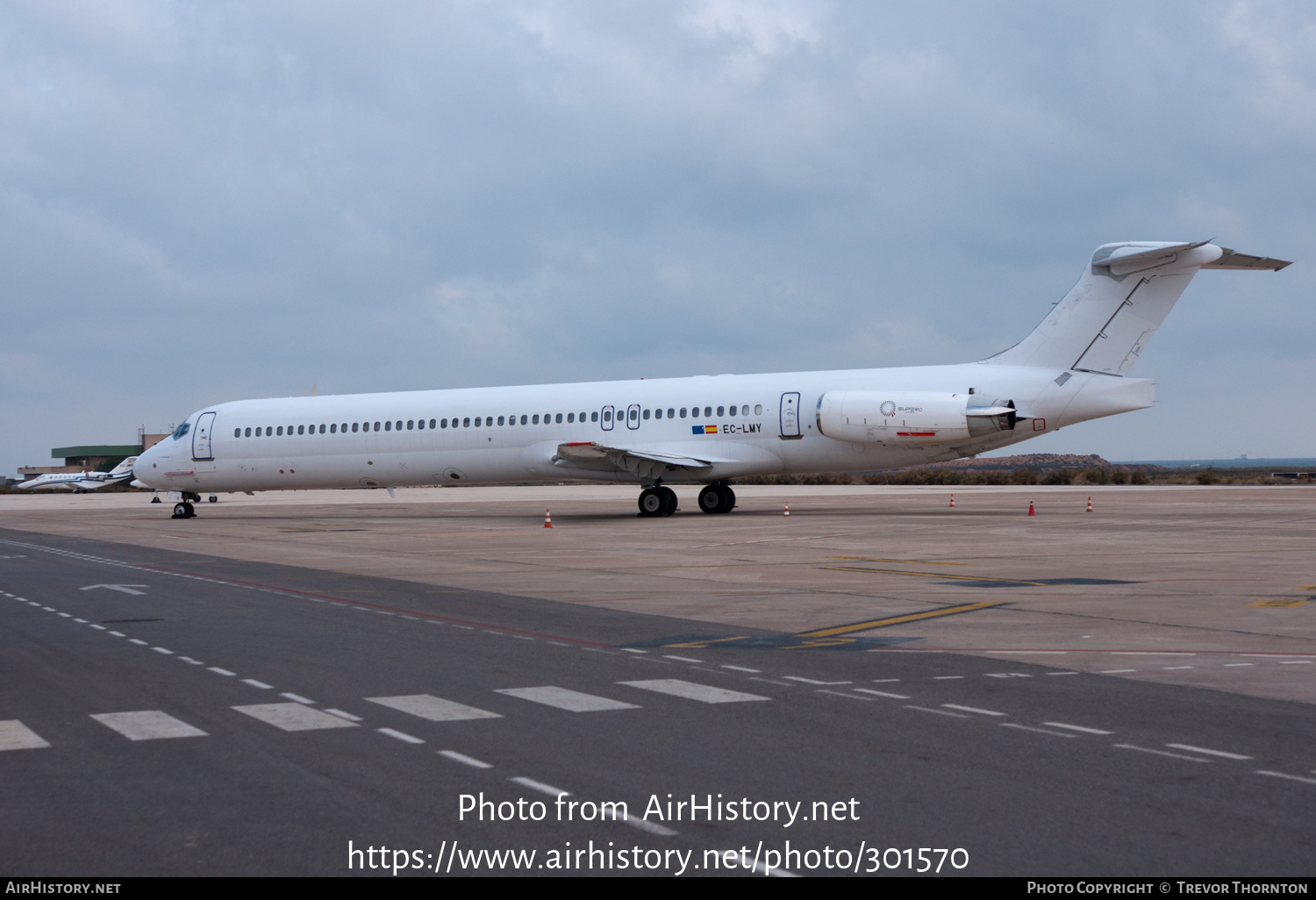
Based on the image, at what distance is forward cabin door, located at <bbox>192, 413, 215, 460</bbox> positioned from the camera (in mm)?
39969

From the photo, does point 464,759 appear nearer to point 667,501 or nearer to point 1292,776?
point 1292,776

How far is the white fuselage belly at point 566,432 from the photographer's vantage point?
1215 inches

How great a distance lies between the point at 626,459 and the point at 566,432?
2.93 metres

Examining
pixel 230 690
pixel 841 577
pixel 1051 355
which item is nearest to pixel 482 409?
pixel 1051 355

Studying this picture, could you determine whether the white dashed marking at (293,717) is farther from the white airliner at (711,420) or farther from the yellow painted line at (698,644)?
the white airliner at (711,420)

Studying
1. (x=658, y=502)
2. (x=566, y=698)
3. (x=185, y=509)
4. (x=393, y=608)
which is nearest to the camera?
(x=566, y=698)

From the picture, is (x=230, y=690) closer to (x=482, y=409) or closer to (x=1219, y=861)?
(x=1219, y=861)

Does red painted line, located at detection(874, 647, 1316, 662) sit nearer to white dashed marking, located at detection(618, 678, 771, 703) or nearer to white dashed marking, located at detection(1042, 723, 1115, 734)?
white dashed marking, located at detection(618, 678, 771, 703)

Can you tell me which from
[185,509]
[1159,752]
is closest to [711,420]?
[185,509]

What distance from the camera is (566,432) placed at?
35.3m

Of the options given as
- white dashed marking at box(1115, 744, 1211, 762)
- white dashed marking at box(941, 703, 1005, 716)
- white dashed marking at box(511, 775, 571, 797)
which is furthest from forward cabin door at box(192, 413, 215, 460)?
white dashed marking at box(1115, 744, 1211, 762)

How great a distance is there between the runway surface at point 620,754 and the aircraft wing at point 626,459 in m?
20.6

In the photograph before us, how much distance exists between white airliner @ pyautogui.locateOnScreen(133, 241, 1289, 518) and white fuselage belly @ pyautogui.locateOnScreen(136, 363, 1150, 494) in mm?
48

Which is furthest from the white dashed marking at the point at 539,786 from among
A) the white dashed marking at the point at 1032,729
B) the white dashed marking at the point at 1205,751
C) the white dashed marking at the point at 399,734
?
the white dashed marking at the point at 1205,751
